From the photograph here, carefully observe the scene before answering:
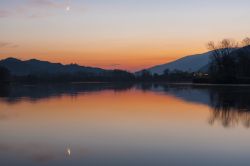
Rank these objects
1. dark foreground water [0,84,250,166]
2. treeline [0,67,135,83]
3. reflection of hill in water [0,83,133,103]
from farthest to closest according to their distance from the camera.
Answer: treeline [0,67,135,83]
reflection of hill in water [0,83,133,103]
dark foreground water [0,84,250,166]

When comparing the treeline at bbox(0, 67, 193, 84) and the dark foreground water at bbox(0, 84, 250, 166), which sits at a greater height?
the treeline at bbox(0, 67, 193, 84)

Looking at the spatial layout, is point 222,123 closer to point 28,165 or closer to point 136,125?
point 136,125

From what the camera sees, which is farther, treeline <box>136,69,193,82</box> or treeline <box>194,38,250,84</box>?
treeline <box>136,69,193,82</box>

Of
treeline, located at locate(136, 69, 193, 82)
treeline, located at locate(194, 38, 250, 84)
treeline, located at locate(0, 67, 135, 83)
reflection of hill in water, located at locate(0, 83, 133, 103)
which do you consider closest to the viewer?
reflection of hill in water, located at locate(0, 83, 133, 103)

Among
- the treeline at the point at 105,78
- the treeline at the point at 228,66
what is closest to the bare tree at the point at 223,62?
the treeline at the point at 228,66

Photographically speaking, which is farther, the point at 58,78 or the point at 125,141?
the point at 58,78

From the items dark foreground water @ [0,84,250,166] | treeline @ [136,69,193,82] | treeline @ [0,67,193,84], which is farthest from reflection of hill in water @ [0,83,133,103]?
treeline @ [136,69,193,82]

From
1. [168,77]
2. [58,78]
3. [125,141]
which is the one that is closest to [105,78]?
[58,78]

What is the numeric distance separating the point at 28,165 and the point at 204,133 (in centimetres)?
670

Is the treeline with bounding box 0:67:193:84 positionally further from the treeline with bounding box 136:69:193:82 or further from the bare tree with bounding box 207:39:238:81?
the bare tree with bounding box 207:39:238:81

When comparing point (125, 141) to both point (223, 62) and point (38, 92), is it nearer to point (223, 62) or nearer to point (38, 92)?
point (38, 92)

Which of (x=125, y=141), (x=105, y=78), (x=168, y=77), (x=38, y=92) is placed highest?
(x=168, y=77)

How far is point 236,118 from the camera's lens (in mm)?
17422

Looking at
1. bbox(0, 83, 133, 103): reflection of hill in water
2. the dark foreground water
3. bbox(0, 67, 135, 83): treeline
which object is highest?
bbox(0, 67, 135, 83): treeline
